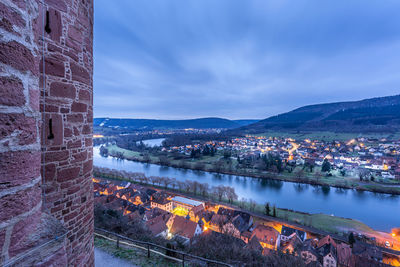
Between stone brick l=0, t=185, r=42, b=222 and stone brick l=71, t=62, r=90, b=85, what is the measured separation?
129 centimetres

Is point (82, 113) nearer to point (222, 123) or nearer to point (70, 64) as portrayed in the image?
point (70, 64)

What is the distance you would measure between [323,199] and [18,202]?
28.8 metres

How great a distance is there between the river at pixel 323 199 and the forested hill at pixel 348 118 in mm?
75441

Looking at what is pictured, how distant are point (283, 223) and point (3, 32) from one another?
64.5ft

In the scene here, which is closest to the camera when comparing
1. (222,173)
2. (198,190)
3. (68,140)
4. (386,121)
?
(68,140)

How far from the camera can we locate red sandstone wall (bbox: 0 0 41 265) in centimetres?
77

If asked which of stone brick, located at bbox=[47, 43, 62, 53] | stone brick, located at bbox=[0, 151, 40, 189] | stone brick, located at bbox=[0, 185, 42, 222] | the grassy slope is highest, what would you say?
stone brick, located at bbox=[47, 43, 62, 53]

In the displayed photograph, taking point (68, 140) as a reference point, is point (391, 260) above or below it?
below

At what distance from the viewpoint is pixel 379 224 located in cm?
1781

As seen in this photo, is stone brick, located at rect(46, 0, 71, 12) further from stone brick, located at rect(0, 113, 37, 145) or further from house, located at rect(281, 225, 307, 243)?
house, located at rect(281, 225, 307, 243)

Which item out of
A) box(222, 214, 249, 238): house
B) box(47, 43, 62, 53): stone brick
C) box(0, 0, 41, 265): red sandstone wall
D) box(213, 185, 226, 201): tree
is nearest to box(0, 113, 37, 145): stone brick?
box(0, 0, 41, 265): red sandstone wall

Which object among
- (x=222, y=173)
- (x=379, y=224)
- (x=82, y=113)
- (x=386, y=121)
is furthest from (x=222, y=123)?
(x=82, y=113)

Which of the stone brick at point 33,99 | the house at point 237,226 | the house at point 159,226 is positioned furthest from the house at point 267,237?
the stone brick at point 33,99

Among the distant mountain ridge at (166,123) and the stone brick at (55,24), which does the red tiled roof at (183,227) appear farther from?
the distant mountain ridge at (166,123)
